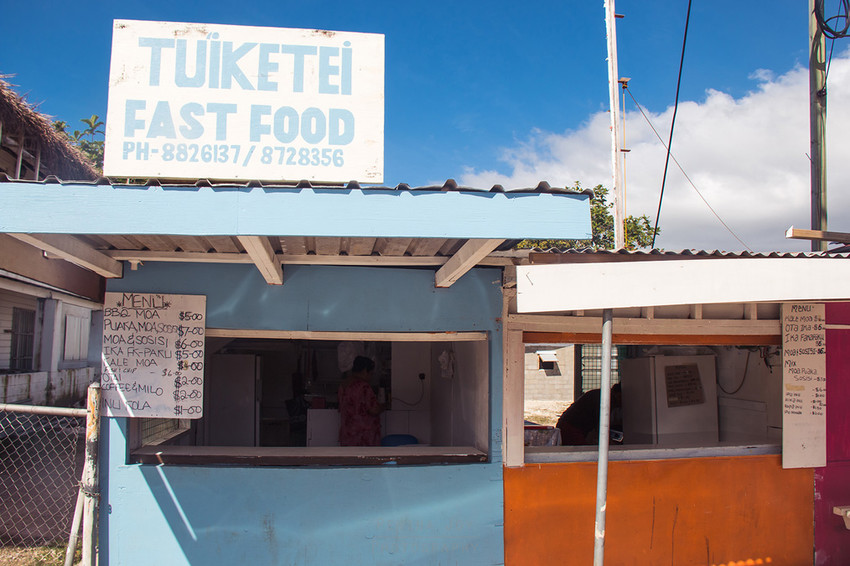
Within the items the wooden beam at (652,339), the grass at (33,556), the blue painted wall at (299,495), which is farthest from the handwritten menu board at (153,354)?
the wooden beam at (652,339)

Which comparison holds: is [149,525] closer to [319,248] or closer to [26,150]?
[319,248]

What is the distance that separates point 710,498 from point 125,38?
19.8 feet

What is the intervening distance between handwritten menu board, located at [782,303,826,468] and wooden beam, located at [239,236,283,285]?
4.55m

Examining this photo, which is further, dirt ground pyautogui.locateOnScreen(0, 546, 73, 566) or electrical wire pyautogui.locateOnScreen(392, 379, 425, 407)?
electrical wire pyautogui.locateOnScreen(392, 379, 425, 407)

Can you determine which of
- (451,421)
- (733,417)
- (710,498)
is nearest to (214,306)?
(451,421)

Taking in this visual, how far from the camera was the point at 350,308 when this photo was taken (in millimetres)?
4695

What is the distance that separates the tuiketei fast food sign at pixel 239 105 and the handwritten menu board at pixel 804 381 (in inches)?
162

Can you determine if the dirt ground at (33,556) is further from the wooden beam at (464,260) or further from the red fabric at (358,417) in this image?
the wooden beam at (464,260)

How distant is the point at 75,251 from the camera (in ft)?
12.4

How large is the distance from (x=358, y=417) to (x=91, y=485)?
11.1 feet

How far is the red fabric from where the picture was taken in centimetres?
663

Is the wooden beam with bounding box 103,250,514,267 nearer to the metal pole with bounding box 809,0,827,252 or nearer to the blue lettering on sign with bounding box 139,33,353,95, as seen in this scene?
the blue lettering on sign with bounding box 139,33,353,95

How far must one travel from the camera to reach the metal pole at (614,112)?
966 cm

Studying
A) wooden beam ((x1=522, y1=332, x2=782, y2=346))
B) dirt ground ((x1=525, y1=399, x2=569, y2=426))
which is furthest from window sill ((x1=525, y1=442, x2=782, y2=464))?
dirt ground ((x1=525, y1=399, x2=569, y2=426))
